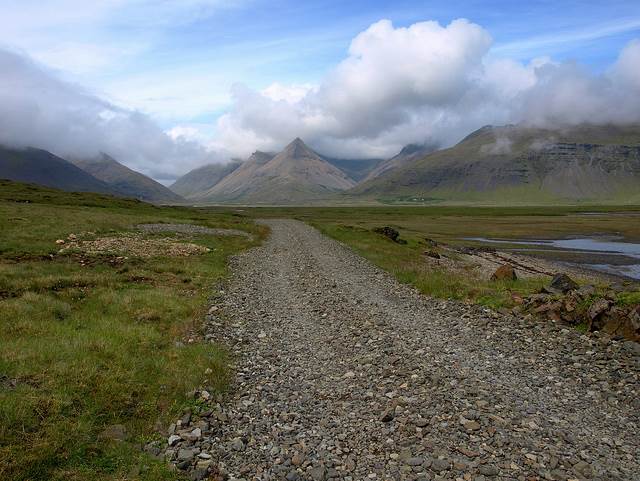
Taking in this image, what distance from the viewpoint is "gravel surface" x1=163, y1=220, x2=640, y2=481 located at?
359 inches

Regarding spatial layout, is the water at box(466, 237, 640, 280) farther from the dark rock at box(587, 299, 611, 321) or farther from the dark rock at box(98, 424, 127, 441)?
the dark rock at box(98, 424, 127, 441)

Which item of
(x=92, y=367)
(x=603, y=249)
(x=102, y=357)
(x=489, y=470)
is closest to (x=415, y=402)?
(x=489, y=470)

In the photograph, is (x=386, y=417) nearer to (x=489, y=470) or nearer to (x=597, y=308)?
(x=489, y=470)

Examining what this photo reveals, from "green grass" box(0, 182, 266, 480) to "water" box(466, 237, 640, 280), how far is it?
200ft

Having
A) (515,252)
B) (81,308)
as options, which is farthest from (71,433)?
(515,252)

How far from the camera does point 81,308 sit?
63.7ft

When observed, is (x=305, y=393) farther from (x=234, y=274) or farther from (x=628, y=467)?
(x=234, y=274)

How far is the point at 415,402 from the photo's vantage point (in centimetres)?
1159

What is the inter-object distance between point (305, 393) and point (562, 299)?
12425mm

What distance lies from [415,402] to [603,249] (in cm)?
9443

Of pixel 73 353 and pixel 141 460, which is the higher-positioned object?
pixel 73 353

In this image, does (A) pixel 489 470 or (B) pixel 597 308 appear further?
(B) pixel 597 308

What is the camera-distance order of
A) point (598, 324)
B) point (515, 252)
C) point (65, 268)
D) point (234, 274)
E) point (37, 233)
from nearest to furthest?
point (598, 324)
point (65, 268)
point (234, 274)
point (37, 233)
point (515, 252)

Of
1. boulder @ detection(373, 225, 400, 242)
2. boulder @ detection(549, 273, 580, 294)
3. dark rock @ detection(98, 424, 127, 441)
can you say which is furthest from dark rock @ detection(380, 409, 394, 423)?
boulder @ detection(373, 225, 400, 242)
